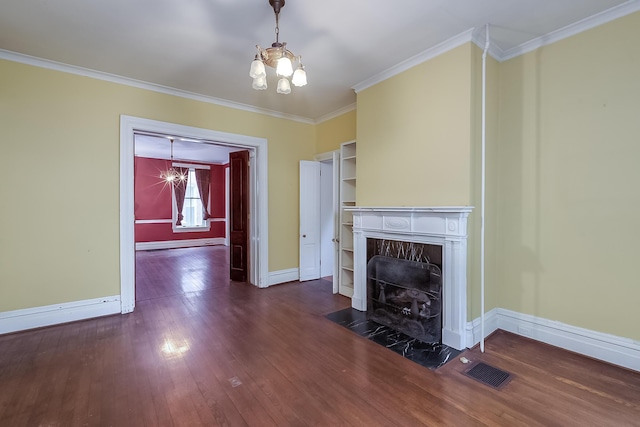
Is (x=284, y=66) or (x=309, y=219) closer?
(x=284, y=66)

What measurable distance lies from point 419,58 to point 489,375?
10.5 feet

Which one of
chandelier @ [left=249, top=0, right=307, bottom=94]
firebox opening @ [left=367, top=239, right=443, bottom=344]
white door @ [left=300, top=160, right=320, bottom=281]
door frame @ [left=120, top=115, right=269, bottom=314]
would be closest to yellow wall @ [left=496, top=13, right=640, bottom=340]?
firebox opening @ [left=367, top=239, right=443, bottom=344]

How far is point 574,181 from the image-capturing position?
8.80 ft

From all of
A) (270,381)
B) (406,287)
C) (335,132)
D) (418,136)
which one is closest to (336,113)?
(335,132)

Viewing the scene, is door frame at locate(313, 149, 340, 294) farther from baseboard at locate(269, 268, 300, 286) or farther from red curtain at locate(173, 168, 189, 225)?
red curtain at locate(173, 168, 189, 225)

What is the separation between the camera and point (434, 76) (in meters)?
3.03

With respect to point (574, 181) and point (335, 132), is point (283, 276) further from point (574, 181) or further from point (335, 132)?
point (574, 181)

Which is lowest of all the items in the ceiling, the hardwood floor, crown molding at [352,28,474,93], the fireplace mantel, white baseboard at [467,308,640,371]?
the hardwood floor

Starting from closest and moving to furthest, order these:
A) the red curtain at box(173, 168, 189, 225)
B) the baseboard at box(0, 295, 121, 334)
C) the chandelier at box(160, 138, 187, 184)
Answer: the baseboard at box(0, 295, 121, 334) < the chandelier at box(160, 138, 187, 184) < the red curtain at box(173, 168, 189, 225)

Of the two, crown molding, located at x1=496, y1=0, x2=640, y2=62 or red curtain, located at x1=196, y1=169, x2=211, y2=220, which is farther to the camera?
red curtain, located at x1=196, y1=169, x2=211, y2=220

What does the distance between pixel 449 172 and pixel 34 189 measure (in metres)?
4.68

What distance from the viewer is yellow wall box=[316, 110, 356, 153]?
4734 millimetres

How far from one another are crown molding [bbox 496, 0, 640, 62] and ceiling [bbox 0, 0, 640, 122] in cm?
2

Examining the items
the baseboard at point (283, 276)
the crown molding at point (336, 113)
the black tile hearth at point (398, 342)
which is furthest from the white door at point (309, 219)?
the black tile hearth at point (398, 342)
